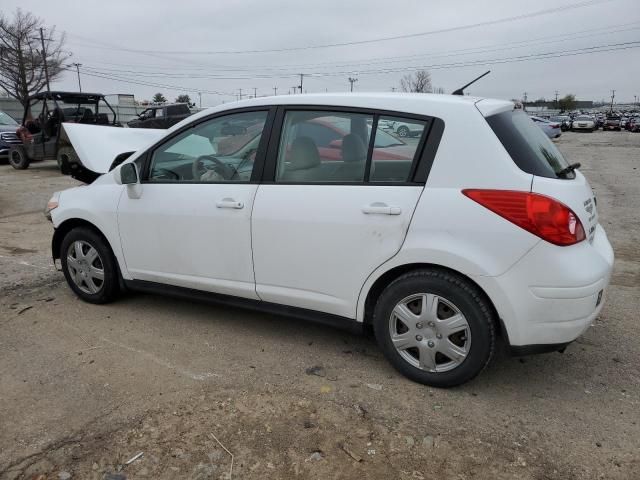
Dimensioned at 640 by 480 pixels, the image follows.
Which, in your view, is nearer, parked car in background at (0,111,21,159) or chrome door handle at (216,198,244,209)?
→ chrome door handle at (216,198,244,209)

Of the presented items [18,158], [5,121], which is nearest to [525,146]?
[18,158]

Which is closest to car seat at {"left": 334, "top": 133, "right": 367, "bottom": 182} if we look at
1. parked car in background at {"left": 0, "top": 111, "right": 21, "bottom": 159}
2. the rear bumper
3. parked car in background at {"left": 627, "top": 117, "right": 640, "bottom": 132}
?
the rear bumper

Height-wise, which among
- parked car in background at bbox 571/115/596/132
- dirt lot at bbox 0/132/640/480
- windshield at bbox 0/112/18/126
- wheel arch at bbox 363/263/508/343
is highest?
parked car in background at bbox 571/115/596/132

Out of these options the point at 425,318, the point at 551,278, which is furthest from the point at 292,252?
the point at 551,278

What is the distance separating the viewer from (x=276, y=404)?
2.96 metres

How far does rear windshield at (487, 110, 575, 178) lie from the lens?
2.85 meters

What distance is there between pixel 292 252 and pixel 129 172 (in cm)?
151

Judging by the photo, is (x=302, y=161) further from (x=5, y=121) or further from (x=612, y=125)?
(x=612, y=125)

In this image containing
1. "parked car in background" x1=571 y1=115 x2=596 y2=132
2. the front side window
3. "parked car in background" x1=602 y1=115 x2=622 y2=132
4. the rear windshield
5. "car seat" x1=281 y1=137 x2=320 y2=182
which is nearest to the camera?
the rear windshield

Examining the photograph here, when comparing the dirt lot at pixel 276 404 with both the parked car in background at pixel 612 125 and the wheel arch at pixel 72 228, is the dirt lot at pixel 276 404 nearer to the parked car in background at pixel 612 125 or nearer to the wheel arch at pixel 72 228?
the wheel arch at pixel 72 228

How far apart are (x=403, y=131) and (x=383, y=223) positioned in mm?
576

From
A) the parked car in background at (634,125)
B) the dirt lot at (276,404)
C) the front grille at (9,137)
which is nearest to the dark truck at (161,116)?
the front grille at (9,137)

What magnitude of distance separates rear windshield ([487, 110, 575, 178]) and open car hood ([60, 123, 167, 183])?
116 inches

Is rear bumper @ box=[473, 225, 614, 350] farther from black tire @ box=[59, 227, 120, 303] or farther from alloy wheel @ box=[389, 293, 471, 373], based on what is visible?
black tire @ box=[59, 227, 120, 303]
